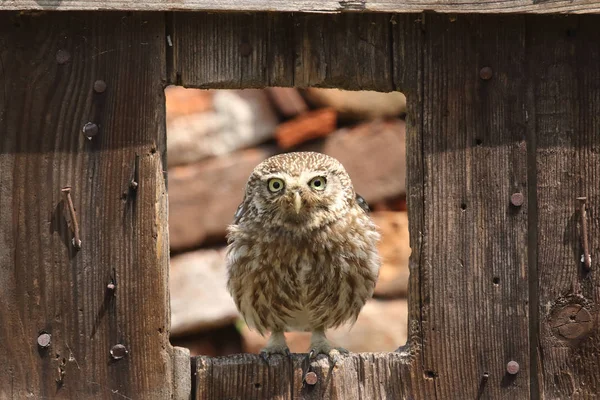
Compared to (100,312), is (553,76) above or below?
above

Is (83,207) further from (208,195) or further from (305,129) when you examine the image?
(305,129)

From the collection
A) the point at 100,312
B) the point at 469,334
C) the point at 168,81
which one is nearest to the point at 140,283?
the point at 100,312

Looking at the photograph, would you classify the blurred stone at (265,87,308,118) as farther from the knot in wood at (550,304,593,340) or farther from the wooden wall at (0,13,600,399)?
the knot in wood at (550,304,593,340)

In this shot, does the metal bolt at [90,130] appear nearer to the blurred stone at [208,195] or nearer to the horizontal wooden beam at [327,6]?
the horizontal wooden beam at [327,6]

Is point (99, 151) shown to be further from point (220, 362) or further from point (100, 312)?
point (220, 362)

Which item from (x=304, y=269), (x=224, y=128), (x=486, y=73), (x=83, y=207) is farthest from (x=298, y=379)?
(x=224, y=128)
